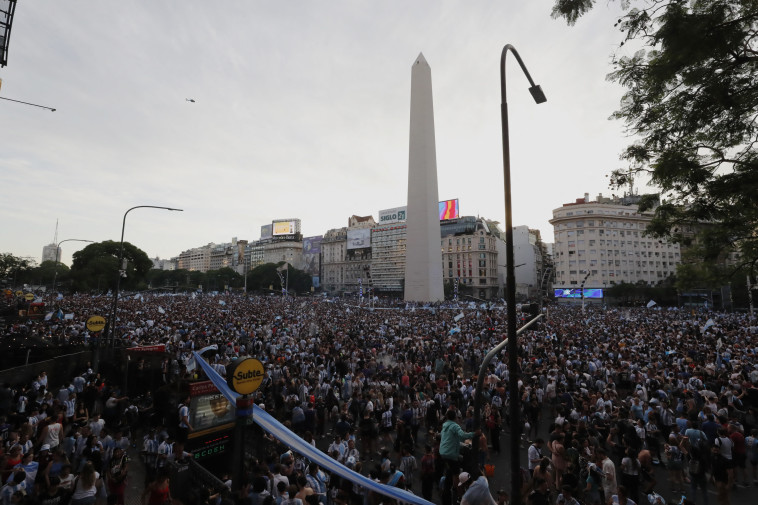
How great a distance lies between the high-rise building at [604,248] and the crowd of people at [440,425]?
2866 inches

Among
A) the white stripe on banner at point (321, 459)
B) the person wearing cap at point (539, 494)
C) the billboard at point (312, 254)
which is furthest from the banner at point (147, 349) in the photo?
the billboard at point (312, 254)

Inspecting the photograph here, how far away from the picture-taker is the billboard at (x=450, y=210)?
341 feet

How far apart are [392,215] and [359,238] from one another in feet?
44.4

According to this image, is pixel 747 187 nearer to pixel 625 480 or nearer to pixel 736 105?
pixel 736 105

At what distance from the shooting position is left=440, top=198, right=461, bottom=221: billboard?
104 meters

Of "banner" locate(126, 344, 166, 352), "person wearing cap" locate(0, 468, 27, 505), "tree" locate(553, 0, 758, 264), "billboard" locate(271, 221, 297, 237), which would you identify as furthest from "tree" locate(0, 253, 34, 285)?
"tree" locate(553, 0, 758, 264)

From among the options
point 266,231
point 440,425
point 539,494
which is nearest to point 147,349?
point 440,425

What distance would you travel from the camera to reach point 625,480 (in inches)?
300

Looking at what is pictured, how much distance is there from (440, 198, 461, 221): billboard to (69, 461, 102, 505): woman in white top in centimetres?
10193

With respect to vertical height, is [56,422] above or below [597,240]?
below

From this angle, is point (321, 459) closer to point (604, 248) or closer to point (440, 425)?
point (440, 425)

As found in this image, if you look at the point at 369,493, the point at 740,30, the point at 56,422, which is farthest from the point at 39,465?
the point at 740,30

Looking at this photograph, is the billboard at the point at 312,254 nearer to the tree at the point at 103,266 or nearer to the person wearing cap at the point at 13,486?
the tree at the point at 103,266

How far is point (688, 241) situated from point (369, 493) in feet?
26.2
